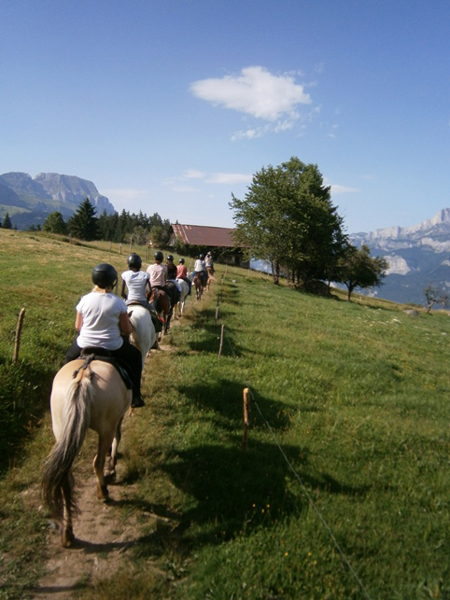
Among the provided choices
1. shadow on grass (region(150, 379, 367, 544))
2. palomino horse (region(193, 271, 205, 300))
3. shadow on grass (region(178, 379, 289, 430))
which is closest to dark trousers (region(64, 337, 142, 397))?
shadow on grass (region(150, 379, 367, 544))

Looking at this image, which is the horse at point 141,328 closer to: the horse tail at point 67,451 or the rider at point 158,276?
the horse tail at point 67,451

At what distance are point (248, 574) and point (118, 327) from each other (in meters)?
3.57

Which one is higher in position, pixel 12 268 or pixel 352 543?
pixel 12 268

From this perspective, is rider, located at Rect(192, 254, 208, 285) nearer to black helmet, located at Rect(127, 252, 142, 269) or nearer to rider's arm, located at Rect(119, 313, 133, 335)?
black helmet, located at Rect(127, 252, 142, 269)

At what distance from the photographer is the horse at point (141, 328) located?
7.83 m

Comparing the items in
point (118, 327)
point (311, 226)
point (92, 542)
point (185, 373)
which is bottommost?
point (92, 542)

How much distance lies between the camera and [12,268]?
70.0 ft

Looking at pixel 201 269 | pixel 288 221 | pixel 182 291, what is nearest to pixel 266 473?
pixel 182 291

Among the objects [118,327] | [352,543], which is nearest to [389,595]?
[352,543]

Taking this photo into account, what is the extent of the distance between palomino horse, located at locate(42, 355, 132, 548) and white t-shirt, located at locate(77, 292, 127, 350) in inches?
12.7

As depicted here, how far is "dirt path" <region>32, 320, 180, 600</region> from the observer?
3887 millimetres

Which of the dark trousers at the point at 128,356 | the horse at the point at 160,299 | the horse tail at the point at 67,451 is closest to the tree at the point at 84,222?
the horse at the point at 160,299

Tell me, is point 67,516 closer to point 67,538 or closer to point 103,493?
point 67,538

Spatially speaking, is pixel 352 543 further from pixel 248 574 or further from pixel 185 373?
pixel 185 373
